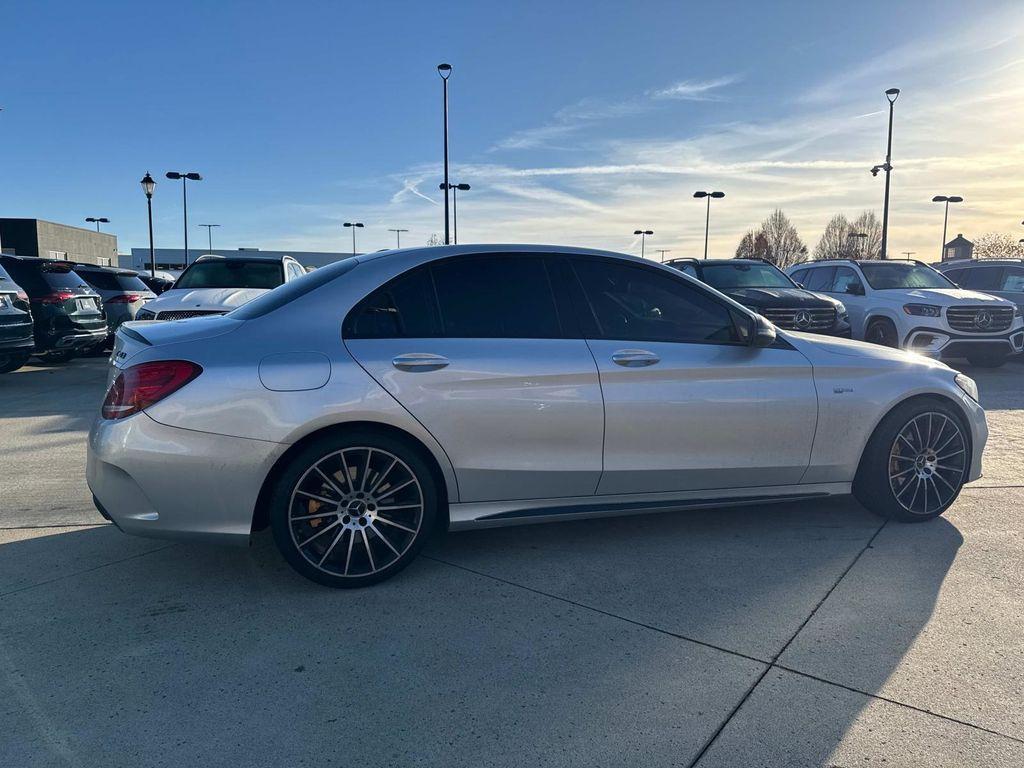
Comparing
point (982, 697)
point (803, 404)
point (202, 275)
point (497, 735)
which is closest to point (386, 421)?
point (497, 735)

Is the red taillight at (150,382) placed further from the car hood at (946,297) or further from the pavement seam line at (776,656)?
the car hood at (946,297)

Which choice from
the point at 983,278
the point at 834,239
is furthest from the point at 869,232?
the point at 983,278

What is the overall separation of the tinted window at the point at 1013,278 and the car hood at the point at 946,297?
8.94 feet

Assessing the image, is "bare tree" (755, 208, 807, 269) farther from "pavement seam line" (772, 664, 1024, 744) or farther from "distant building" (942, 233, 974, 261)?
"pavement seam line" (772, 664, 1024, 744)

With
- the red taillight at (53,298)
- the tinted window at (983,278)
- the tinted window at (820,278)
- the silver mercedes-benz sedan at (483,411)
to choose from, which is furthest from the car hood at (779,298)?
the red taillight at (53,298)

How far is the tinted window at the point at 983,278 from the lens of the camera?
13.8 meters

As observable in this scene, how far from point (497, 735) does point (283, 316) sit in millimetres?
2108

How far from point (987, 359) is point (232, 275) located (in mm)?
11906

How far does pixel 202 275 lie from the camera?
996cm

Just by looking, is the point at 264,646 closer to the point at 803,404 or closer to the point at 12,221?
the point at 803,404

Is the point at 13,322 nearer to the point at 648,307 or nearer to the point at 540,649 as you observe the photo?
the point at 648,307

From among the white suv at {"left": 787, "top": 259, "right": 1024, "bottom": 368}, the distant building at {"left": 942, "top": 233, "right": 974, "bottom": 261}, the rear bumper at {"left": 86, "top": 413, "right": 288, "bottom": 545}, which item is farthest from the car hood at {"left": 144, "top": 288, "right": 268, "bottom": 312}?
the distant building at {"left": 942, "top": 233, "right": 974, "bottom": 261}

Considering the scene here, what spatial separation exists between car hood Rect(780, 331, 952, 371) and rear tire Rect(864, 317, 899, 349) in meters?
7.87

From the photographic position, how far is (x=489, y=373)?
11.5 feet
